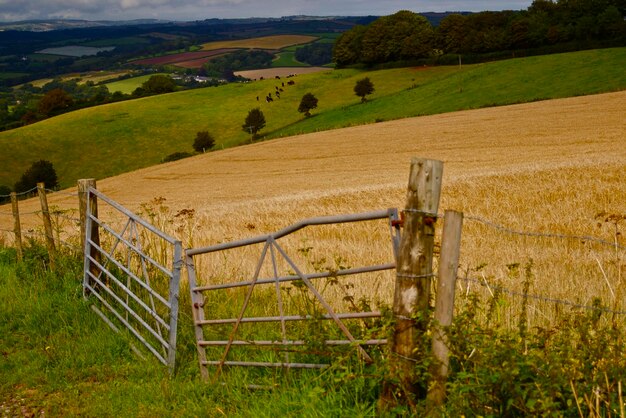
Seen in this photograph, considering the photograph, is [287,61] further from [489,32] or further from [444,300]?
[444,300]

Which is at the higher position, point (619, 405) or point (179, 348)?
point (619, 405)

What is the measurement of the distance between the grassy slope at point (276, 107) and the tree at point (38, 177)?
13.0 ft

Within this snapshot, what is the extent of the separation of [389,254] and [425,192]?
24.9ft

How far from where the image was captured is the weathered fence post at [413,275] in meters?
4.75

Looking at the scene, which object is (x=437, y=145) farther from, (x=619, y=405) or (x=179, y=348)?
(x=619, y=405)

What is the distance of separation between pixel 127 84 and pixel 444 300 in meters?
161

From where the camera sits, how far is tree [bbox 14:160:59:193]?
68.6m

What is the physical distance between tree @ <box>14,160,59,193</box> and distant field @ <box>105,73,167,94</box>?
3012 inches

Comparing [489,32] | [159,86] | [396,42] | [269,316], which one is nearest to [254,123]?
[396,42]

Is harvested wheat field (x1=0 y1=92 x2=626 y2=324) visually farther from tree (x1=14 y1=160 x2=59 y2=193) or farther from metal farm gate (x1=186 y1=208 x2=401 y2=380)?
tree (x1=14 y1=160 x2=59 y2=193)

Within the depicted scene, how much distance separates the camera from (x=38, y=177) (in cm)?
6888

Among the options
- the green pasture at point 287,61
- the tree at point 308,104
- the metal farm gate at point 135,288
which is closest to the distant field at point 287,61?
the green pasture at point 287,61

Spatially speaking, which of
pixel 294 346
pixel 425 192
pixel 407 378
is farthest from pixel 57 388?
pixel 425 192

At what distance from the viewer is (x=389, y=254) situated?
12.3 metres
